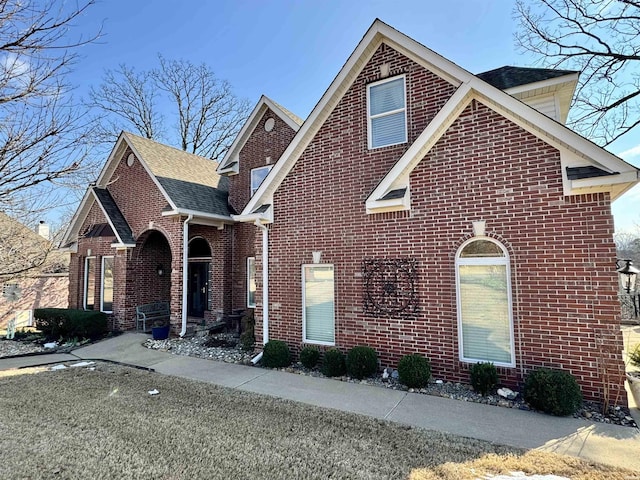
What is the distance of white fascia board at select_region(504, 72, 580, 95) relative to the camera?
783 cm

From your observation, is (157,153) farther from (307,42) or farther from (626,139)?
(626,139)

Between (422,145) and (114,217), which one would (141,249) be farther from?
(422,145)

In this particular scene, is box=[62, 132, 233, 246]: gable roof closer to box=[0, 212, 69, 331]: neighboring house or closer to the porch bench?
box=[0, 212, 69, 331]: neighboring house

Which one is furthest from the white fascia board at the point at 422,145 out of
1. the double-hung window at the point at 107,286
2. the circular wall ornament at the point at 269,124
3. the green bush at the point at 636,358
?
the double-hung window at the point at 107,286

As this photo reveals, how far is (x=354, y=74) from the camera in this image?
851 cm

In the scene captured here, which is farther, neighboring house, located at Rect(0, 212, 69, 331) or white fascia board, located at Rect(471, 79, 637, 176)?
neighboring house, located at Rect(0, 212, 69, 331)

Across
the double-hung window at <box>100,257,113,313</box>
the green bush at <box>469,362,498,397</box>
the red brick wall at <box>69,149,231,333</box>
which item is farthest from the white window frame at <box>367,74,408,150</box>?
the double-hung window at <box>100,257,113,313</box>

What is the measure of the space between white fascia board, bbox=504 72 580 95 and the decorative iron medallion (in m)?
4.77

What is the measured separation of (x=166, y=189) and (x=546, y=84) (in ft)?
37.3

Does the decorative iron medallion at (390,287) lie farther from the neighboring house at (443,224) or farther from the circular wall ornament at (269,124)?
the circular wall ornament at (269,124)

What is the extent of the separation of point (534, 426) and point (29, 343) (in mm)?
15131

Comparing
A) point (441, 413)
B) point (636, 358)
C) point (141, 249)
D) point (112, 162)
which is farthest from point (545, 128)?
point (112, 162)

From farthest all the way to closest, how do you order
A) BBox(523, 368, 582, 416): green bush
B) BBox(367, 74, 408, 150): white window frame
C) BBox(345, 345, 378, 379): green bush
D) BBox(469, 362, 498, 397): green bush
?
BBox(367, 74, 408, 150): white window frame → BBox(345, 345, 378, 379): green bush → BBox(469, 362, 498, 397): green bush → BBox(523, 368, 582, 416): green bush

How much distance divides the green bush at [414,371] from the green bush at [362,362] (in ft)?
2.08
